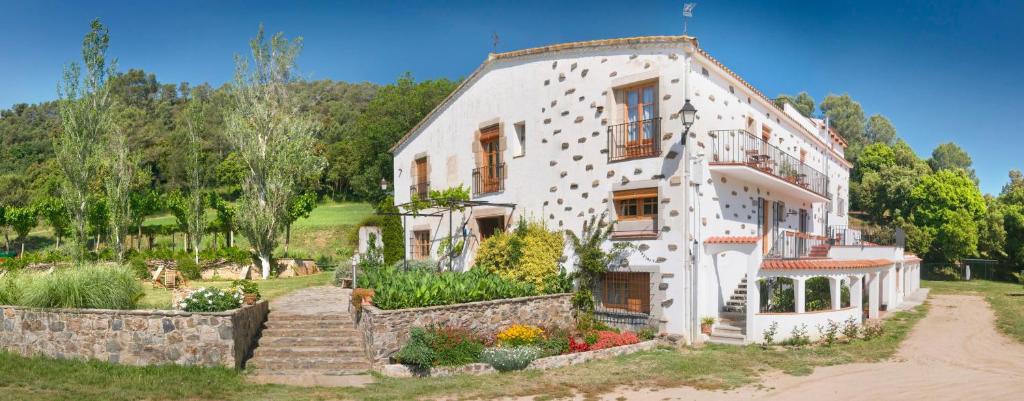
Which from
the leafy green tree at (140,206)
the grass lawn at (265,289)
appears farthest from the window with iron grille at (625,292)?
the leafy green tree at (140,206)

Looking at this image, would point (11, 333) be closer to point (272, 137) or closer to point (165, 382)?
point (165, 382)

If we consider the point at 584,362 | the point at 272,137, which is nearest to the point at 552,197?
the point at 584,362

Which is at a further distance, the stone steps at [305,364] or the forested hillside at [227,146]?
the forested hillside at [227,146]

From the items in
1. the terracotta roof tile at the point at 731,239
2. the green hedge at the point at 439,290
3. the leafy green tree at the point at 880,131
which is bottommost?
the green hedge at the point at 439,290

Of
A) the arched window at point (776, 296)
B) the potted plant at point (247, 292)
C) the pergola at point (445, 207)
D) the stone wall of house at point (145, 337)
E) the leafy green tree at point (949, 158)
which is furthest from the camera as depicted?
the leafy green tree at point (949, 158)

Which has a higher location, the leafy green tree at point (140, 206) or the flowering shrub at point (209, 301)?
the leafy green tree at point (140, 206)

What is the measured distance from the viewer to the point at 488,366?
36.4ft

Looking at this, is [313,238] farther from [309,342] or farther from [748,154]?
[748,154]

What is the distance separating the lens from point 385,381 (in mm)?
10406

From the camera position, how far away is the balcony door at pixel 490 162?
18266 mm

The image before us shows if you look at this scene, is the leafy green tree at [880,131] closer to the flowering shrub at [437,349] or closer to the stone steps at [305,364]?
the flowering shrub at [437,349]

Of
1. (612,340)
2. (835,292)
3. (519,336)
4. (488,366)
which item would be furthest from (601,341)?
(835,292)

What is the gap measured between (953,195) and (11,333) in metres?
42.7

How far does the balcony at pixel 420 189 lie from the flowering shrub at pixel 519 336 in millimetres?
9375
